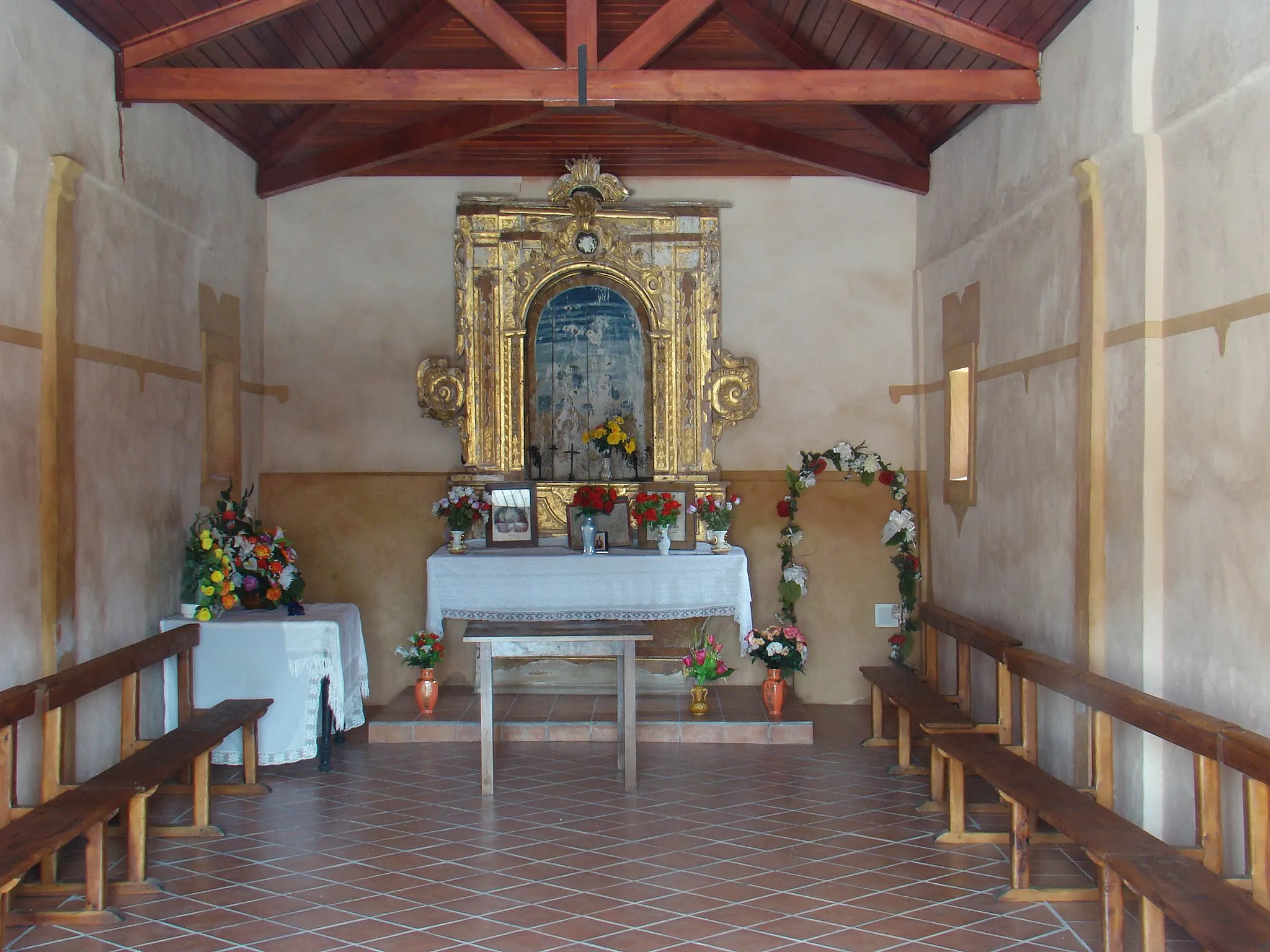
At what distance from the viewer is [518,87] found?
6457 millimetres

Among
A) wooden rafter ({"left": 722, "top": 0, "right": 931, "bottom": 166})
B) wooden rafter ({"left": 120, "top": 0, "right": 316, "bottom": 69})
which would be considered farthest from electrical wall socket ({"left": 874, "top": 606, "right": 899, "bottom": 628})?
wooden rafter ({"left": 120, "top": 0, "right": 316, "bottom": 69})

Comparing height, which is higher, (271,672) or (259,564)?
(259,564)

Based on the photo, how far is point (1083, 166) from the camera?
5.88 m

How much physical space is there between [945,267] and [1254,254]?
4.17 metres

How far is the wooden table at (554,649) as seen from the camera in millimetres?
6734

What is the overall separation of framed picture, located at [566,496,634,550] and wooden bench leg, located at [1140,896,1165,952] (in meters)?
5.39

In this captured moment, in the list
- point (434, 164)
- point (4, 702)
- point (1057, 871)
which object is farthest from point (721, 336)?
point (4, 702)

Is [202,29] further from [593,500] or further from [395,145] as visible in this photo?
[593,500]

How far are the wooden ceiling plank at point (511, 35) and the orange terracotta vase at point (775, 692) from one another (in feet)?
14.1

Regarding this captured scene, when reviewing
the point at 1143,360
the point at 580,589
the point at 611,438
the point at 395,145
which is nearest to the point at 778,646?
the point at 580,589

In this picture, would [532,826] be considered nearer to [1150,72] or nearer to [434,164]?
[1150,72]

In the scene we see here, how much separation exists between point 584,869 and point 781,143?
5472 millimetres

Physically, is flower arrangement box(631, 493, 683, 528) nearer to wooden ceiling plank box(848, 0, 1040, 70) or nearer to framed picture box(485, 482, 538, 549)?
framed picture box(485, 482, 538, 549)

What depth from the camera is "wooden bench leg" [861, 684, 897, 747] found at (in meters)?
7.99
